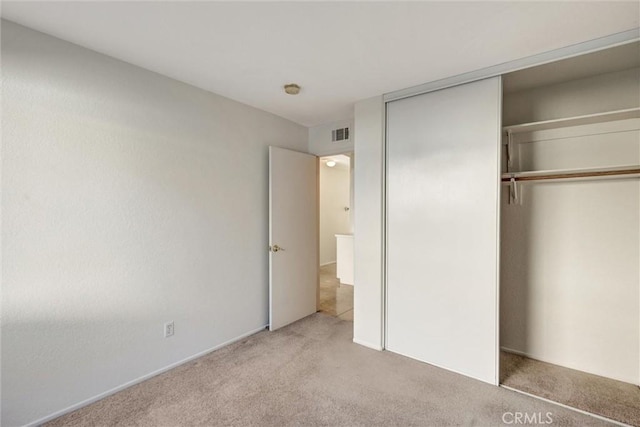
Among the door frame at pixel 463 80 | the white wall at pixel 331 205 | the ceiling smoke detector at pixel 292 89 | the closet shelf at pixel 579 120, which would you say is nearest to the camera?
the door frame at pixel 463 80

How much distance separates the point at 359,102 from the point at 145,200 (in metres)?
2.13

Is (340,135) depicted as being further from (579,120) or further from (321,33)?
(579,120)

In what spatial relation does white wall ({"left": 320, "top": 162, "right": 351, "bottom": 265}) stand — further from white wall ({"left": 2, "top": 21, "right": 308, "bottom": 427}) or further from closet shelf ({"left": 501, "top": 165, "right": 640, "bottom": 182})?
closet shelf ({"left": 501, "top": 165, "right": 640, "bottom": 182})

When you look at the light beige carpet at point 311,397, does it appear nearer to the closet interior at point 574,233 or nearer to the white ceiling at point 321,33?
the closet interior at point 574,233

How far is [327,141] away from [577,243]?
2.69 metres

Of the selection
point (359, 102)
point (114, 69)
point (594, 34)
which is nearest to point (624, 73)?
point (594, 34)

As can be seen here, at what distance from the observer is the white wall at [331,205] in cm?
712

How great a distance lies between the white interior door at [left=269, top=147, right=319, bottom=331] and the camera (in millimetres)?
3330

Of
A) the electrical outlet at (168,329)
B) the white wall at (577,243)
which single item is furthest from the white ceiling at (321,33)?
the electrical outlet at (168,329)

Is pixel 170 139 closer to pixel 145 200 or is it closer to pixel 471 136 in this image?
pixel 145 200

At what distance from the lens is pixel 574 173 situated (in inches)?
91.8

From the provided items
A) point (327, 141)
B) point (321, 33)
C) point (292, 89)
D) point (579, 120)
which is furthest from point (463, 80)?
point (327, 141)

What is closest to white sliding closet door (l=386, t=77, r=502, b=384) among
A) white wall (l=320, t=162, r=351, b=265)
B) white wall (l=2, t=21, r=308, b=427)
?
white wall (l=2, t=21, r=308, b=427)

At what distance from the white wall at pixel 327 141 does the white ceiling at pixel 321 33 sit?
42.5 inches
